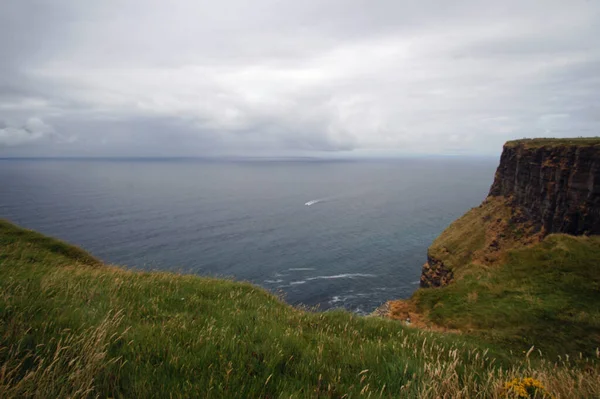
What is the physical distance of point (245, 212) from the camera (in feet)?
381

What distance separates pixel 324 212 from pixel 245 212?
3005 centimetres

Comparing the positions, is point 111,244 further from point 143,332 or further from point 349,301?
point 143,332

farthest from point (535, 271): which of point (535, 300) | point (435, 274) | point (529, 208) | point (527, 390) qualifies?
point (529, 208)

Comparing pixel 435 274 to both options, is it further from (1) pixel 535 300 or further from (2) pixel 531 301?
(2) pixel 531 301

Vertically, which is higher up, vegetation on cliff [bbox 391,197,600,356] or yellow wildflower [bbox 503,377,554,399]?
yellow wildflower [bbox 503,377,554,399]

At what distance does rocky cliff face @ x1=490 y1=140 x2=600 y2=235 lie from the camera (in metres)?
44.6

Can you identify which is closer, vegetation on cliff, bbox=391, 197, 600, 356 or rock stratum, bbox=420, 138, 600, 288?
vegetation on cliff, bbox=391, 197, 600, 356

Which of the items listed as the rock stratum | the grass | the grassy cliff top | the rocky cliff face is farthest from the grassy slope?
the grassy cliff top

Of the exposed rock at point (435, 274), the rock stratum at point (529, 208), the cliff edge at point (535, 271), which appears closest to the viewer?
the cliff edge at point (535, 271)

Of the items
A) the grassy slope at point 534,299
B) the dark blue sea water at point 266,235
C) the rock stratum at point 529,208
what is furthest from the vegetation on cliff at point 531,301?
the dark blue sea water at point 266,235

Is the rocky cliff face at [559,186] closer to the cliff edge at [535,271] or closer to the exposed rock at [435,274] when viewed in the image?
the cliff edge at [535,271]

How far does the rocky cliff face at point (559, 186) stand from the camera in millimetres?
44625

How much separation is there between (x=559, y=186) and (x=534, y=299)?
41000 millimetres

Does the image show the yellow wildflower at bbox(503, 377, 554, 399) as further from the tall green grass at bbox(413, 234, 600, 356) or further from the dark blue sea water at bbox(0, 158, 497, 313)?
the dark blue sea water at bbox(0, 158, 497, 313)
